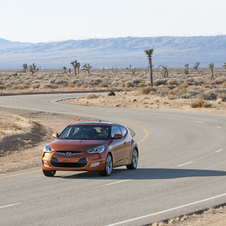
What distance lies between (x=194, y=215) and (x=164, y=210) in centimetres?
60

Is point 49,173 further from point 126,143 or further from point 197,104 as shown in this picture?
point 197,104

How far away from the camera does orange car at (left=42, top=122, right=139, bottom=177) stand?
11.7m

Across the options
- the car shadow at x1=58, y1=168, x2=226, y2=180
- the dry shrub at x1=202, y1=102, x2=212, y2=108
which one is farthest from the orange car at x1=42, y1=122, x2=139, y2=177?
the dry shrub at x1=202, y1=102, x2=212, y2=108

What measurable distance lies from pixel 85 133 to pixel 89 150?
1.19 metres

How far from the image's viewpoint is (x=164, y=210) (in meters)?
8.61

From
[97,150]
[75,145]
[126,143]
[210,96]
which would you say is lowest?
[210,96]

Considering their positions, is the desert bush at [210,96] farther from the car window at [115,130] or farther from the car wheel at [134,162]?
the car window at [115,130]

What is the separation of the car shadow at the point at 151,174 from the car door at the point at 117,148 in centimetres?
41

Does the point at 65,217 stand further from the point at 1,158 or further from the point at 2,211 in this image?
the point at 1,158

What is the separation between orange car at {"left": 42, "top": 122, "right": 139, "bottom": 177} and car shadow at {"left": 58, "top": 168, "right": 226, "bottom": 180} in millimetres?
304

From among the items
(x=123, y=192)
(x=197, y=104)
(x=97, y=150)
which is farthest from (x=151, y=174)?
(x=197, y=104)

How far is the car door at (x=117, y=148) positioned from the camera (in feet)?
41.6

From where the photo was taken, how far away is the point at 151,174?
12930 mm

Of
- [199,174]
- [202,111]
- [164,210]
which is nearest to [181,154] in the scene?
[199,174]
